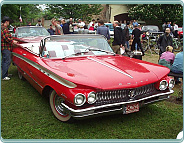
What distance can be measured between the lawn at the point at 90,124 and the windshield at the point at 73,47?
1.21 m

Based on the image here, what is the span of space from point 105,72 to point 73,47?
1300mm

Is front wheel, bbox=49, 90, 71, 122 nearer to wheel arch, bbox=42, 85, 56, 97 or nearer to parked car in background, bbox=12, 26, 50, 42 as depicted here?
wheel arch, bbox=42, 85, 56, 97

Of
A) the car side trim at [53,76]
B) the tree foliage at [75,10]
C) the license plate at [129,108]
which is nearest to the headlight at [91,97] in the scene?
the car side trim at [53,76]

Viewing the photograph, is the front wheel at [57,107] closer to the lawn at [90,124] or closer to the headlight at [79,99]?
the lawn at [90,124]

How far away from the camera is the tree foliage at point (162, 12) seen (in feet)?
73.2

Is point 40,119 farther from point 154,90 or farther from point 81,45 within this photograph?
point 154,90

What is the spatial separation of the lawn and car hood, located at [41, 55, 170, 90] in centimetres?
81

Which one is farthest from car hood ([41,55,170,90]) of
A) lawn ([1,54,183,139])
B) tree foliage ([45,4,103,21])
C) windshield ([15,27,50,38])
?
tree foliage ([45,4,103,21])

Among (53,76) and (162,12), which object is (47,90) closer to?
(53,76)

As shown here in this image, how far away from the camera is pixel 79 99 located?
9.57 feet

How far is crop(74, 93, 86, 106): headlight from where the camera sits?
9.48 ft

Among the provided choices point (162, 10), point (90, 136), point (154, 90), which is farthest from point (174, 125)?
point (162, 10)

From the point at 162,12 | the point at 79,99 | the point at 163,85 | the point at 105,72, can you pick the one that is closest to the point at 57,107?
the point at 79,99

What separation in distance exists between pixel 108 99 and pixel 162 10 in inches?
880
